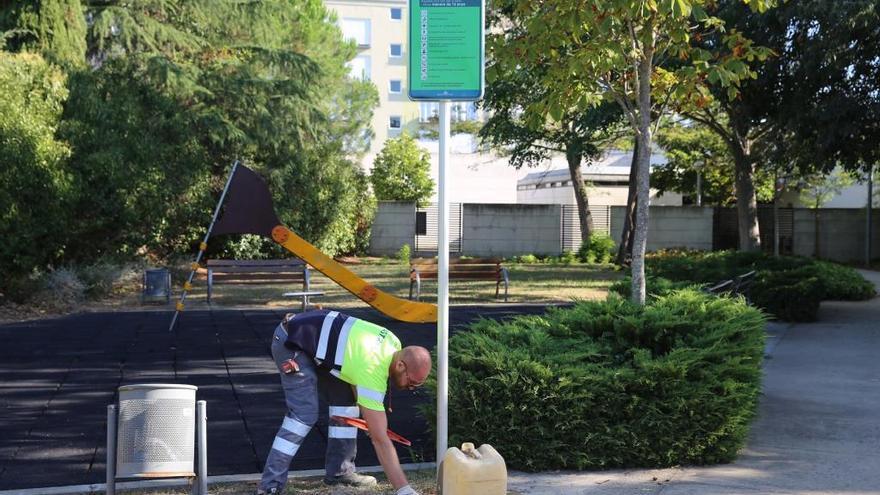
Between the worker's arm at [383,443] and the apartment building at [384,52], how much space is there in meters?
51.0

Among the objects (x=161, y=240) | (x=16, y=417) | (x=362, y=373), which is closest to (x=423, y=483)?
(x=362, y=373)

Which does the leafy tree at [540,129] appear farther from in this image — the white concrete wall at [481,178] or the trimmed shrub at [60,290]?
the white concrete wall at [481,178]

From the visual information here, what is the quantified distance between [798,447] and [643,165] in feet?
9.29

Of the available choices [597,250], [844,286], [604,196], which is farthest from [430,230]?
[844,286]

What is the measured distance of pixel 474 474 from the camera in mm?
4594

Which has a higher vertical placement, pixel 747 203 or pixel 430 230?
pixel 747 203

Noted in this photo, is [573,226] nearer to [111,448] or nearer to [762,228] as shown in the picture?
[762,228]

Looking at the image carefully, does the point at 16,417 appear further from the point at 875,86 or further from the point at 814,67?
the point at 875,86

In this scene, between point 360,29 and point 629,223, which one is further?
point 360,29

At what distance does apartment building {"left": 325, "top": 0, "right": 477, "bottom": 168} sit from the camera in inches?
2227

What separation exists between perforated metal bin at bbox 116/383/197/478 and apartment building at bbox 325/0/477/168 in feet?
167

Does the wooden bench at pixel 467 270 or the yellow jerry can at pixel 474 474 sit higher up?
the wooden bench at pixel 467 270

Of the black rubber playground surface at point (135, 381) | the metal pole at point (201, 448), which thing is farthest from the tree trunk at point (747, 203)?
the metal pole at point (201, 448)

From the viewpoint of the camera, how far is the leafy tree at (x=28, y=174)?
1456cm
